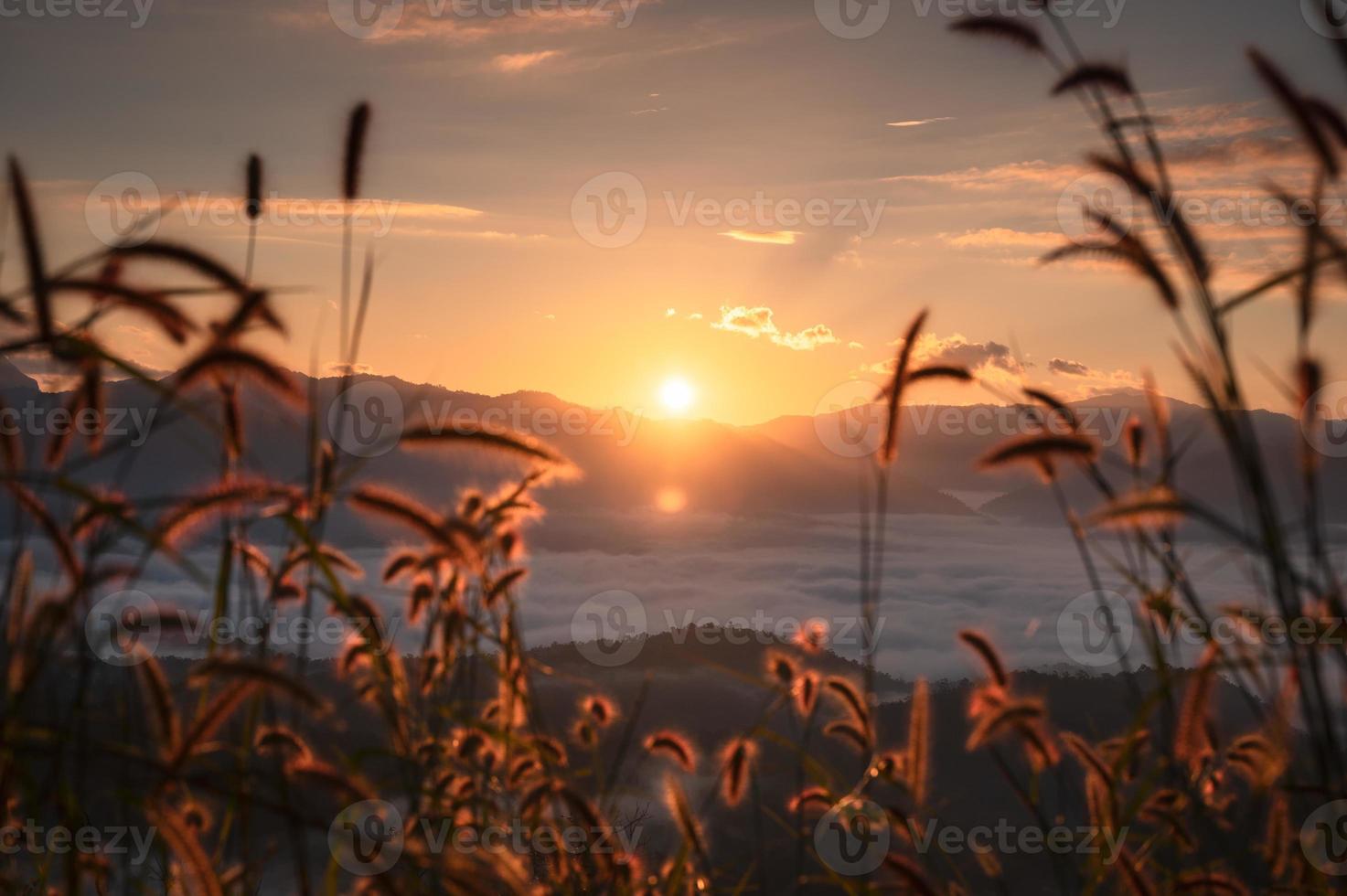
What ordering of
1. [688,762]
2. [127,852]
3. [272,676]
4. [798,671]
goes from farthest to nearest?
[798,671] < [688,762] < [127,852] < [272,676]

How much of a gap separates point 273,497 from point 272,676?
647mm

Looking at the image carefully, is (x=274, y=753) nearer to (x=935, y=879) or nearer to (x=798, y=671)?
(x=935, y=879)

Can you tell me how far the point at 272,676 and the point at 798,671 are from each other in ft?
8.60

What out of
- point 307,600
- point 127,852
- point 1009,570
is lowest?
point 127,852

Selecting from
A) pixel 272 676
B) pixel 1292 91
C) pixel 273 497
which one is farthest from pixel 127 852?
pixel 1292 91

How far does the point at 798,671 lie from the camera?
158 inches

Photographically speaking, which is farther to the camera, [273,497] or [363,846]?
[363,846]

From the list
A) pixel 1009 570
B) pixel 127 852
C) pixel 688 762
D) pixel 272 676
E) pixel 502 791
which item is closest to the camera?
pixel 272 676

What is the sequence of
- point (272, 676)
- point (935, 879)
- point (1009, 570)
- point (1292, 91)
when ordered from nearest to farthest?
1. point (272, 676)
2. point (1292, 91)
3. point (935, 879)
4. point (1009, 570)

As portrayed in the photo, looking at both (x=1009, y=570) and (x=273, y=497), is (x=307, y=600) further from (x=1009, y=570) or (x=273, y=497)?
(x=1009, y=570)

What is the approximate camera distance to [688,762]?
3.71m

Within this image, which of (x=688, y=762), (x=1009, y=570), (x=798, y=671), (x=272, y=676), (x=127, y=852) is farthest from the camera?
(x=1009, y=570)

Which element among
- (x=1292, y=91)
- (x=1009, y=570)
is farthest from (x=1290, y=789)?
(x=1009, y=570)

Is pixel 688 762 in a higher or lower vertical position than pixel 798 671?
lower
